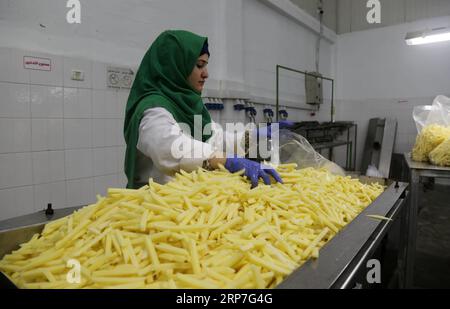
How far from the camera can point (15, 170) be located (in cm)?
186

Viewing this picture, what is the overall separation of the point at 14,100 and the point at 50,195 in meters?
0.66

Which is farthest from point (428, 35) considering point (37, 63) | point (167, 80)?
point (37, 63)

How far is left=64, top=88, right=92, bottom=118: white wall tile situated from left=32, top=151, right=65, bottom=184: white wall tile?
292 millimetres

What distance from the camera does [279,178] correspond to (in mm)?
1107

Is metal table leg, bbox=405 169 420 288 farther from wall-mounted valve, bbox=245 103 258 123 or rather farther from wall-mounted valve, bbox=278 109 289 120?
wall-mounted valve, bbox=278 109 289 120

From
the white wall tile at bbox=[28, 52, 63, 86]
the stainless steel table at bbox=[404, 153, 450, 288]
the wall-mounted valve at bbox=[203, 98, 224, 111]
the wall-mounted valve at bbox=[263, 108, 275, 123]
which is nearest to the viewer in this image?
the white wall tile at bbox=[28, 52, 63, 86]

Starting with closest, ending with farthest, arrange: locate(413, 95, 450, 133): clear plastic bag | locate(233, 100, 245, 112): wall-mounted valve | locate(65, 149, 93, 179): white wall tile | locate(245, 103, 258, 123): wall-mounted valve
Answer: locate(65, 149, 93, 179): white wall tile, locate(413, 95, 450, 133): clear plastic bag, locate(233, 100, 245, 112): wall-mounted valve, locate(245, 103, 258, 123): wall-mounted valve

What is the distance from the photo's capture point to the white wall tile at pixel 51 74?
6.27ft

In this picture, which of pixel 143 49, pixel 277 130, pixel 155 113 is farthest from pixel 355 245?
pixel 143 49

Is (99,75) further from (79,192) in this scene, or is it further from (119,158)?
(79,192)

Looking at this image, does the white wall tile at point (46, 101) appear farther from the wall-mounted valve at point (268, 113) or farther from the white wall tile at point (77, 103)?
the wall-mounted valve at point (268, 113)

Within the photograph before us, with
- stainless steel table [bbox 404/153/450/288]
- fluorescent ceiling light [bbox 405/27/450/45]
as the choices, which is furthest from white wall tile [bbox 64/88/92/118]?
fluorescent ceiling light [bbox 405/27/450/45]

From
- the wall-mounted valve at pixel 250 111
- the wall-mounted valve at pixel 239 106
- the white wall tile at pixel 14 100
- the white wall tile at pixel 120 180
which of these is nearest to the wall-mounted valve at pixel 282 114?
the wall-mounted valve at pixel 250 111

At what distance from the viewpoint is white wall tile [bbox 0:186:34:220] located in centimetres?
183
